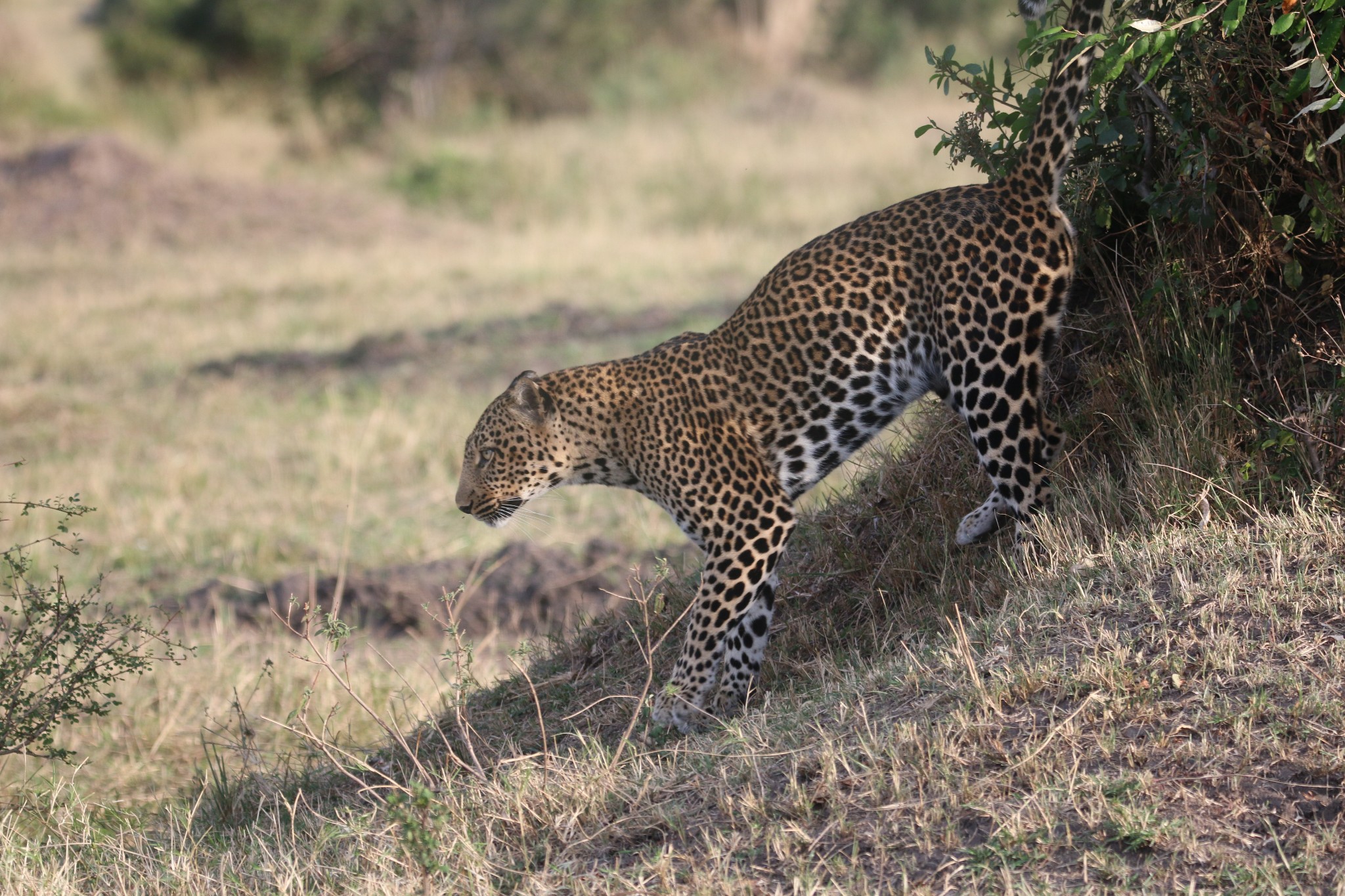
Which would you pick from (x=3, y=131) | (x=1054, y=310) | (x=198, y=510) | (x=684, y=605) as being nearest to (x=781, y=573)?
(x=684, y=605)

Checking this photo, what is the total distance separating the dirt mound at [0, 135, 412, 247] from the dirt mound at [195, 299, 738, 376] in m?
7.05

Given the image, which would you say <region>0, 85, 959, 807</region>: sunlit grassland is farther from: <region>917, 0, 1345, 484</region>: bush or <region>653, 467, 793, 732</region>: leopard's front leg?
<region>917, 0, 1345, 484</region>: bush

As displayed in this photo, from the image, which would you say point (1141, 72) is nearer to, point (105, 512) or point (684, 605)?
point (684, 605)

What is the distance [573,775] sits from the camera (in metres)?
5.39

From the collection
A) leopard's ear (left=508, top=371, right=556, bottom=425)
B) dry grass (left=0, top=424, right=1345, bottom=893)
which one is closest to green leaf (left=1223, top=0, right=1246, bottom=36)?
dry grass (left=0, top=424, right=1345, bottom=893)

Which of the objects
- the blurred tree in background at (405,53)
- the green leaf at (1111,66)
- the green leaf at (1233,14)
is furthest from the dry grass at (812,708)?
the blurred tree in background at (405,53)

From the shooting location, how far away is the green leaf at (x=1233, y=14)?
18.0ft

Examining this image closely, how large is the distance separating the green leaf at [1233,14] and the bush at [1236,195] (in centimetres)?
1

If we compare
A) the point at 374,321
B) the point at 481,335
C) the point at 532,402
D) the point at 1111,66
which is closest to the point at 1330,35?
the point at 1111,66

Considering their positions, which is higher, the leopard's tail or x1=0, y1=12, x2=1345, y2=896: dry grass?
the leopard's tail

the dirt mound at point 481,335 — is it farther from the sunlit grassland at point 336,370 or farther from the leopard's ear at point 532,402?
the leopard's ear at point 532,402

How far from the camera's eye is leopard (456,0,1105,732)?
240 inches

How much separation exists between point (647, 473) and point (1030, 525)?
1.73m

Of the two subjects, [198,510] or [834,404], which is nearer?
[834,404]
